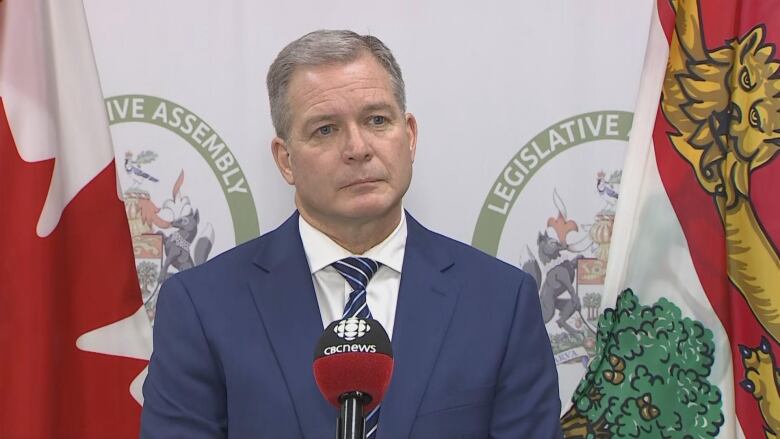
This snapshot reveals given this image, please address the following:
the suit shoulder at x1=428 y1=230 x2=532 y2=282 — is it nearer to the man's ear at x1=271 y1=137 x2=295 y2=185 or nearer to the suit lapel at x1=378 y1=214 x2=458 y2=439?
the suit lapel at x1=378 y1=214 x2=458 y2=439

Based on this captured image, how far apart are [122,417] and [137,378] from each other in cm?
12

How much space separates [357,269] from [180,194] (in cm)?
98

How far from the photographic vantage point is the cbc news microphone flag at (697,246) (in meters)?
2.50

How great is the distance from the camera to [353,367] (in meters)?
1.42

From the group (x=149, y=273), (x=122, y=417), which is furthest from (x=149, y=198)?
(x=122, y=417)

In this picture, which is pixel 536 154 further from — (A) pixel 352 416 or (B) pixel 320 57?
(A) pixel 352 416

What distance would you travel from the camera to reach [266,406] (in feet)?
6.91

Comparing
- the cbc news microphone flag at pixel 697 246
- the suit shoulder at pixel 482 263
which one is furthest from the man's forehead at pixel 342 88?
the cbc news microphone flag at pixel 697 246

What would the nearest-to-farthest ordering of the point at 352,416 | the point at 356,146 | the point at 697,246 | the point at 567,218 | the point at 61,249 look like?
the point at 352,416 < the point at 356,146 < the point at 697,246 < the point at 61,249 < the point at 567,218

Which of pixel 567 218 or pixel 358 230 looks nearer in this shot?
pixel 358 230

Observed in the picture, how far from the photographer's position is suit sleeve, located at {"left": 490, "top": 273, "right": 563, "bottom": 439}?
7.07 ft

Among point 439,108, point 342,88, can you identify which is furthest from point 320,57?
point 439,108

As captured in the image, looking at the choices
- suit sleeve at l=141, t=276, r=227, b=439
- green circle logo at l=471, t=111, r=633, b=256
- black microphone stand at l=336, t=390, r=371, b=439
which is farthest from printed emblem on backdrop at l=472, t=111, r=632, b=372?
black microphone stand at l=336, t=390, r=371, b=439

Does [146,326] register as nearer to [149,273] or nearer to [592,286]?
[149,273]
